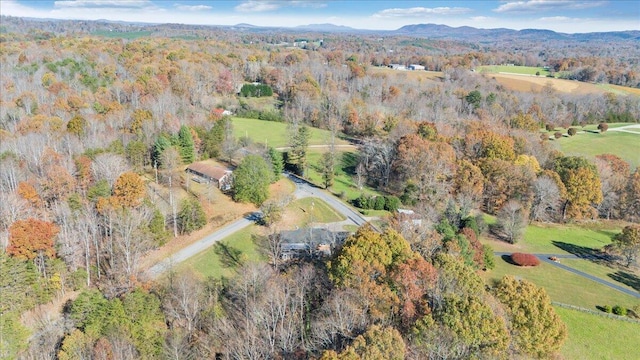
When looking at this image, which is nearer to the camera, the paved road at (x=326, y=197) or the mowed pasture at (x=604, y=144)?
the paved road at (x=326, y=197)

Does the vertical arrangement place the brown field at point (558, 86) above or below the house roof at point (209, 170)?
above

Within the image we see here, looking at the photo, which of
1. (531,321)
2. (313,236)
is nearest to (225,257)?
(313,236)

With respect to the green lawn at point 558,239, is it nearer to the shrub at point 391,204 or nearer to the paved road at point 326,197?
the shrub at point 391,204

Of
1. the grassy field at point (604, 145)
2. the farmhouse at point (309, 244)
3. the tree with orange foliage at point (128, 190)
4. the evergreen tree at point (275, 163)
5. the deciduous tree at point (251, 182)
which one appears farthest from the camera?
the grassy field at point (604, 145)

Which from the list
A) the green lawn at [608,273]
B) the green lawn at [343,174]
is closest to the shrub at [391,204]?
the green lawn at [343,174]

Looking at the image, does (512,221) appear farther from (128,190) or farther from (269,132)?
(269,132)

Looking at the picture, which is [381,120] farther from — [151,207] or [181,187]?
[151,207]
